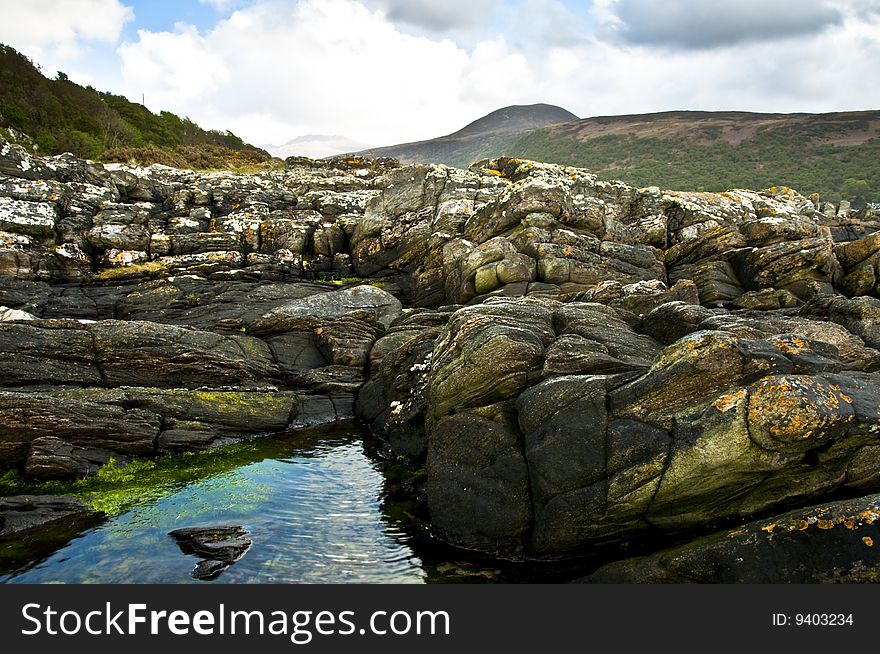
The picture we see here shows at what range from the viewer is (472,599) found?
8852 mm

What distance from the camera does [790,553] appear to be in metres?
8.77

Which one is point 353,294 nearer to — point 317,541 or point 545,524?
point 317,541

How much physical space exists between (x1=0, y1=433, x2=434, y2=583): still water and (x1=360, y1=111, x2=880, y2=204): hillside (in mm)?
99373

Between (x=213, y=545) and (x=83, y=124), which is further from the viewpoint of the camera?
(x=83, y=124)

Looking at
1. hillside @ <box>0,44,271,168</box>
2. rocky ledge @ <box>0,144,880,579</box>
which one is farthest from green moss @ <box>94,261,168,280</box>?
hillside @ <box>0,44,271,168</box>

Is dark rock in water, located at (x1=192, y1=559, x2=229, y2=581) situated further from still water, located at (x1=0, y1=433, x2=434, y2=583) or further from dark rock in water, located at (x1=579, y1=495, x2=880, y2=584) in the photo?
dark rock in water, located at (x1=579, y1=495, x2=880, y2=584)

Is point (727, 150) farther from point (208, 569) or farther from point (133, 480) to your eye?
point (208, 569)

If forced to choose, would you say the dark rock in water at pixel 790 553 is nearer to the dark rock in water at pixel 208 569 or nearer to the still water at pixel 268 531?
the still water at pixel 268 531

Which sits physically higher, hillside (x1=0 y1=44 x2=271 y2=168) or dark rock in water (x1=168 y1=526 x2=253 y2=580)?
hillside (x1=0 y1=44 x2=271 y2=168)

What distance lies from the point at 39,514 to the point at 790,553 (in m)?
18.1

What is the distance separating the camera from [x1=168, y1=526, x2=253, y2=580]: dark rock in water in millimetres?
11309

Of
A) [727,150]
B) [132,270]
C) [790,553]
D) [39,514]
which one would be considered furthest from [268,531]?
[727,150]

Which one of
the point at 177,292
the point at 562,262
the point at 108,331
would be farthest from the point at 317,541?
the point at 177,292

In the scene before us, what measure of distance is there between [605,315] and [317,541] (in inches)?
518
